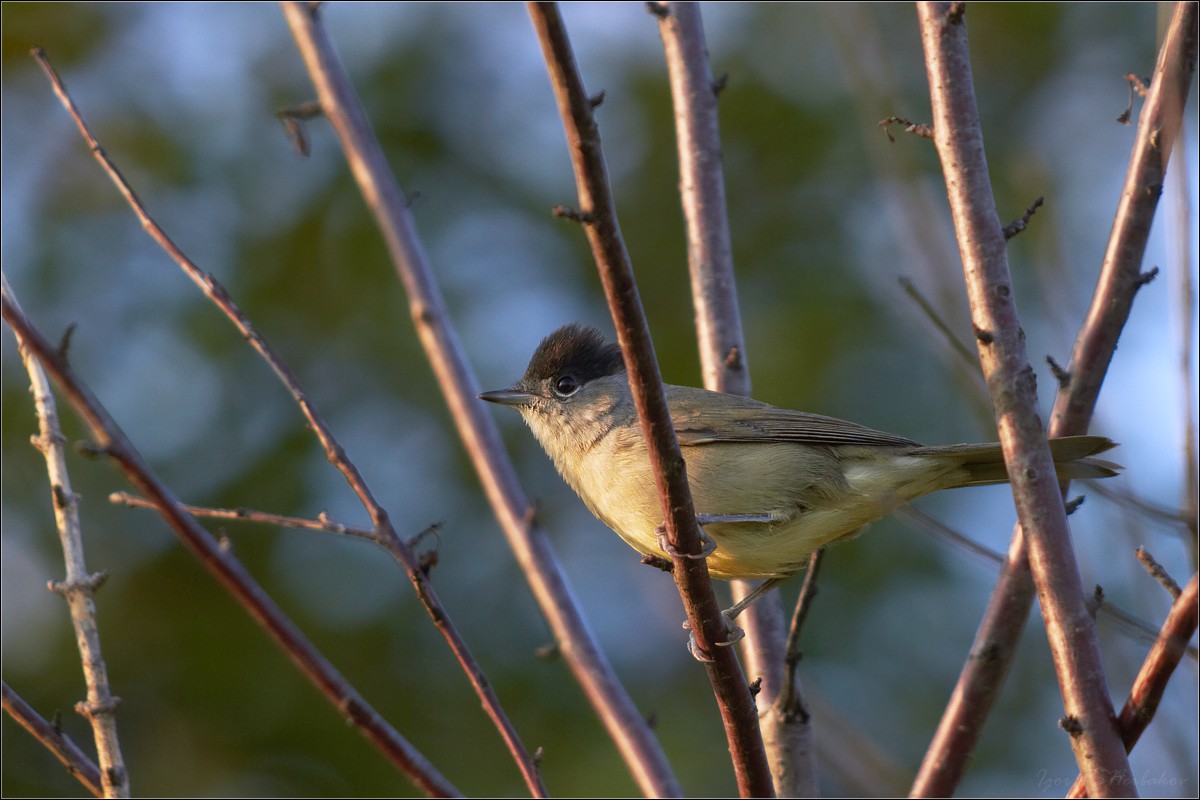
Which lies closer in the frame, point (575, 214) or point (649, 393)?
point (575, 214)

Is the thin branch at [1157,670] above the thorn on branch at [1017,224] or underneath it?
underneath

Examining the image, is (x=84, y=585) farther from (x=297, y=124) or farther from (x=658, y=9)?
(x=658, y=9)

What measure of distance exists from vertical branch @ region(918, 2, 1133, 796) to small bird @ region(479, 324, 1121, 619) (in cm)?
91

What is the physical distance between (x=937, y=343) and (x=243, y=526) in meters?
4.48

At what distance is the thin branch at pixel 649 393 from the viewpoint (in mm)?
1899

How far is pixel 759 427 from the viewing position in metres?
4.06

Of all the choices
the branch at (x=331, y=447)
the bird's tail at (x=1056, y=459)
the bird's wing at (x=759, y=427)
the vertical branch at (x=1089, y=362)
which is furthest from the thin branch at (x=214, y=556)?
the bird's tail at (x=1056, y=459)

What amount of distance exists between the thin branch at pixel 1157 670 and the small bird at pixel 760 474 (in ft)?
3.34

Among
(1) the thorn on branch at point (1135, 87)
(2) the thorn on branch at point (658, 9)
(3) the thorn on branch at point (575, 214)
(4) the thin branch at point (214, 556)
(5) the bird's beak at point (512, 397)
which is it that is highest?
(2) the thorn on branch at point (658, 9)

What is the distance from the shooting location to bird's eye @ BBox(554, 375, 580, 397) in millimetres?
4645

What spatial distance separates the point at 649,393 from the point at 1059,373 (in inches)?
60.3

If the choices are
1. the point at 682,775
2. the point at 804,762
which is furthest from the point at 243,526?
the point at 804,762

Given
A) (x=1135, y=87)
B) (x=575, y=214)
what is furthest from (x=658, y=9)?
(x=575, y=214)

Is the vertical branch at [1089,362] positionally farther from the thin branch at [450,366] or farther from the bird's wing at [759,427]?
the thin branch at [450,366]
